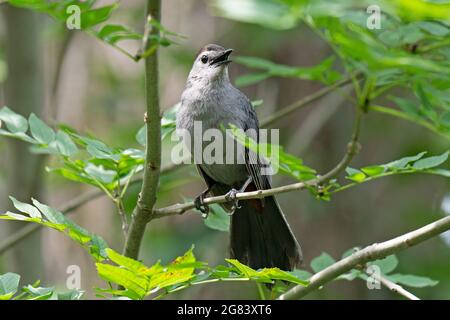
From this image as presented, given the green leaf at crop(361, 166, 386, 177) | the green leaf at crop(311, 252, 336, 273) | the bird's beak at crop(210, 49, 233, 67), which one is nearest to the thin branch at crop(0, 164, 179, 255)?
the bird's beak at crop(210, 49, 233, 67)

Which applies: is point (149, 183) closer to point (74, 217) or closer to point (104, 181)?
point (104, 181)

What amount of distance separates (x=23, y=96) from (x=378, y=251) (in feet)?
11.0

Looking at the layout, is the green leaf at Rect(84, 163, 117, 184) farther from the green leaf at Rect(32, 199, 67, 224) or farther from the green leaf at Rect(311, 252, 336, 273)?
the green leaf at Rect(311, 252, 336, 273)

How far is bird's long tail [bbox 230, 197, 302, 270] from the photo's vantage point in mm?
4590

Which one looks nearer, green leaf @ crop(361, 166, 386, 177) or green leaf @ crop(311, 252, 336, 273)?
green leaf @ crop(361, 166, 386, 177)

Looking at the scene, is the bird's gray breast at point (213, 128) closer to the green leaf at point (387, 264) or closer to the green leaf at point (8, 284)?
the green leaf at point (387, 264)

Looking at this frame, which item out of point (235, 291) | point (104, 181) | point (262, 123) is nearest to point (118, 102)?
point (235, 291)

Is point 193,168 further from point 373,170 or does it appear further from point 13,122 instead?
point 373,170

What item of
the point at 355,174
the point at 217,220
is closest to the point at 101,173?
the point at 217,220

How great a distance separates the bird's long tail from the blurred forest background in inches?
29.9

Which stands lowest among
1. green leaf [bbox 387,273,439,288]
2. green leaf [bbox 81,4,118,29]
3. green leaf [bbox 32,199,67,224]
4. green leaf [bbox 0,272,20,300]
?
green leaf [bbox 387,273,439,288]

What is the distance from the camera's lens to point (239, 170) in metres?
5.09

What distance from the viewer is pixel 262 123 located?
199 inches

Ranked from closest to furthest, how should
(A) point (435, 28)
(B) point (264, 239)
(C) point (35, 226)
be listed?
1. (A) point (435, 28)
2. (C) point (35, 226)
3. (B) point (264, 239)
